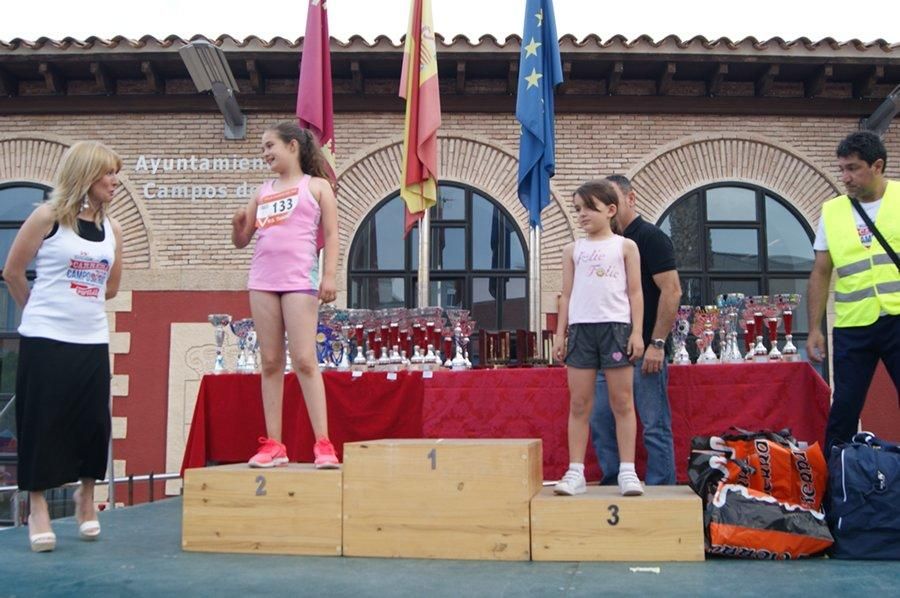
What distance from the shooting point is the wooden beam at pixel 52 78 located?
9.63m

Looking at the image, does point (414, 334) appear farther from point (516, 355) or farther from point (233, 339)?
point (233, 339)

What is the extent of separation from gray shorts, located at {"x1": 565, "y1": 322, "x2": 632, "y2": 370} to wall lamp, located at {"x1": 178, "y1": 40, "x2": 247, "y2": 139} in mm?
6109

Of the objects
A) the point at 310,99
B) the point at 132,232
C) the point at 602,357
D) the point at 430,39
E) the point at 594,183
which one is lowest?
the point at 602,357

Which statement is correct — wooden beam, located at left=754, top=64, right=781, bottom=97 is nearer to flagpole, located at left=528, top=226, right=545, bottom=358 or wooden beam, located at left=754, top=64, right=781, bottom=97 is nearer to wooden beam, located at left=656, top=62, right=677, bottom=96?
wooden beam, located at left=656, top=62, right=677, bottom=96

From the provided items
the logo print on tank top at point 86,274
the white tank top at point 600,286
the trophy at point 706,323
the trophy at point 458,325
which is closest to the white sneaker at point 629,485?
the white tank top at point 600,286

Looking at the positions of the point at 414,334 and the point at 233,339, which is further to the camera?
the point at 233,339

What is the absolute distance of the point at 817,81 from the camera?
9867mm

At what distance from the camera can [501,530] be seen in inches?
141

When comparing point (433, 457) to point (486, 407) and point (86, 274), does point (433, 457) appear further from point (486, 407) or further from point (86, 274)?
point (86, 274)

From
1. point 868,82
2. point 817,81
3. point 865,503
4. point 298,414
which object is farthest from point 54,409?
point 868,82

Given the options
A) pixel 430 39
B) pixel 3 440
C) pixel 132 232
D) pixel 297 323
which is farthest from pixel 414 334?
pixel 3 440

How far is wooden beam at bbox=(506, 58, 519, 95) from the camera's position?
970 cm

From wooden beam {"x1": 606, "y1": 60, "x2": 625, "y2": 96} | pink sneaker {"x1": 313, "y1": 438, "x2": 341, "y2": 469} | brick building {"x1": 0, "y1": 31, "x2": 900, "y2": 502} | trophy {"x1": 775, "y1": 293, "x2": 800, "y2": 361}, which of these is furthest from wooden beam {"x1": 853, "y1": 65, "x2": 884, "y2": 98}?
pink sneaker {"x1": 313, "y1": 438, "x2": 341, "y2": 469}

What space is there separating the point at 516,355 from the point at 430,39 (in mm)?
3230
